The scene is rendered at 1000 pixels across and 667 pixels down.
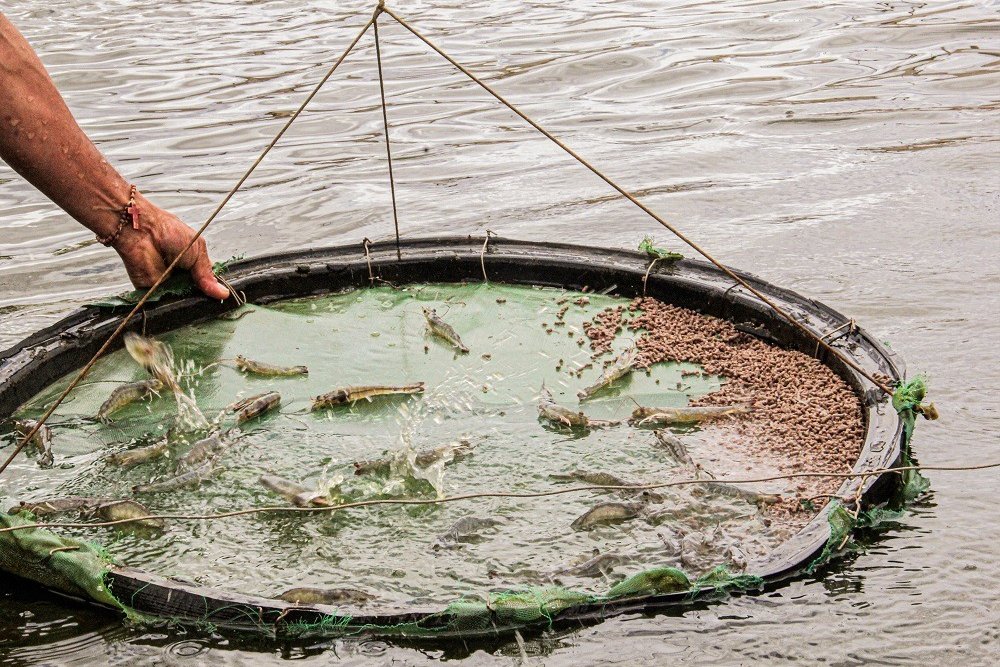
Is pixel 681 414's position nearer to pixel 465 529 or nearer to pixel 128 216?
pixel 465 529

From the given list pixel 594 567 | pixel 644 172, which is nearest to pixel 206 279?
pixel 594 567

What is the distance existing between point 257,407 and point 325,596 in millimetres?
1227

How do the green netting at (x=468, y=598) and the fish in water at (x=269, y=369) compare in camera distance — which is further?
the fish in water at (x=269, y=369)

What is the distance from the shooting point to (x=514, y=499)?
3.41 meters

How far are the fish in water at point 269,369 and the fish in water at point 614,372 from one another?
114 cm

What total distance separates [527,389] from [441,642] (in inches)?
56.8

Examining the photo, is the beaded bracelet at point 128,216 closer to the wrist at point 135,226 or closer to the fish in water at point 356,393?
the wrist at point 135,226

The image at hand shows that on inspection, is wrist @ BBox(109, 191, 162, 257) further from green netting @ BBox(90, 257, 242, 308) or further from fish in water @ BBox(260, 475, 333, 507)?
fish in water @ BBox(260, 475, 333, 507)

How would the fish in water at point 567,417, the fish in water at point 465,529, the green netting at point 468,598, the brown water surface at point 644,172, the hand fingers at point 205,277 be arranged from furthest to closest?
the hand fingers at point 205,277
the fish in water at point 567,417
the fish in water at point 465,529
the brown water surface at point 644,172
the green netting at point 468,598

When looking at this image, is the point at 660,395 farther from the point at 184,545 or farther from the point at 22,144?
the point at 22,144

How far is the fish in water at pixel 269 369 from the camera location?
168 inches

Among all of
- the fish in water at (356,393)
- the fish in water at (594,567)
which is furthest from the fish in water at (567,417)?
the fish in water at (594,567)

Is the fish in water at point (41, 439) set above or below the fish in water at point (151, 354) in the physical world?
below

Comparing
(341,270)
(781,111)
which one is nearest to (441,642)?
(341,270)
